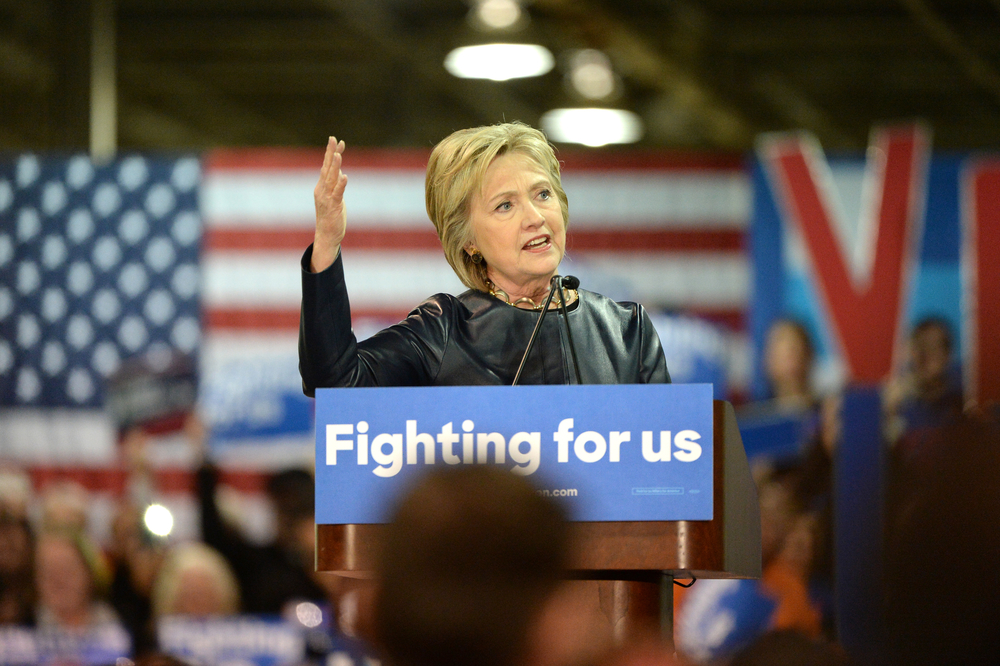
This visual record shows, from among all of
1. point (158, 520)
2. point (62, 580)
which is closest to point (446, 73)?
point (158, 520)

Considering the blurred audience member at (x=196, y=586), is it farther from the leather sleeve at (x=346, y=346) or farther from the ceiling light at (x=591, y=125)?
the ceiling light at (x=591, y=125)

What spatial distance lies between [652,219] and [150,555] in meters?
2.70

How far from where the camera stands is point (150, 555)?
5586 mm

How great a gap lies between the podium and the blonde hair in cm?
54

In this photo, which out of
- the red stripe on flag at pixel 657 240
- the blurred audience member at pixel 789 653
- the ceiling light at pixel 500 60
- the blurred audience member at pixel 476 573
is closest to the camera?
the blurred audience member at pixel 476 573

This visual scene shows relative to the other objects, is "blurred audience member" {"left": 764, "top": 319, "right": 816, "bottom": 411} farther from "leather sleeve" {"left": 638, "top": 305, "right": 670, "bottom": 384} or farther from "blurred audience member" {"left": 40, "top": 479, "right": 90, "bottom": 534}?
"leather sleeve" {"left": 638, "top": 305, "right": 670, "bottom": 384}

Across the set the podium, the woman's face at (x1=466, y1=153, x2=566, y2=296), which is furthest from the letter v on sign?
the podium

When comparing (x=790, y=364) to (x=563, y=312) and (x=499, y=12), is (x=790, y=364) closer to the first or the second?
(x=499, y=12)

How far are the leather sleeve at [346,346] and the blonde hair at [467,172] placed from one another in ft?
0.46

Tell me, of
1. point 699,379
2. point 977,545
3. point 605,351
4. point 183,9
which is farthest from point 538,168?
point 183,9

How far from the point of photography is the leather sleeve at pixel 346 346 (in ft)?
6.04

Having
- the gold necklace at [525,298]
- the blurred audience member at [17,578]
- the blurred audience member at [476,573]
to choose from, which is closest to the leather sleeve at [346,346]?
the gold necklace at [525,298]

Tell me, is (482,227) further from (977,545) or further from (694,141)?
(694,141)

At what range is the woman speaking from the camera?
1969 mm
